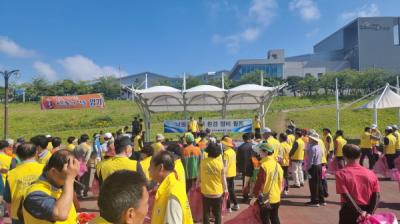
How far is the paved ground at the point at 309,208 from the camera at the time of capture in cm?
767

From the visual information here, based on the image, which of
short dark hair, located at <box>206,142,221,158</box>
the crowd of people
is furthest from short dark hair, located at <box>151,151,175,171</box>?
short dark hair, located at <box>206,142,221,158</box>

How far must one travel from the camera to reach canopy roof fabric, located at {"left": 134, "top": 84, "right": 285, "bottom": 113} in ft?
52.4

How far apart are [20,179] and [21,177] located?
0.03 metres

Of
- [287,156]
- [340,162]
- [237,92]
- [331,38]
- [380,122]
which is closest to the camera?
[287,156]

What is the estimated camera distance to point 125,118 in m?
41.1

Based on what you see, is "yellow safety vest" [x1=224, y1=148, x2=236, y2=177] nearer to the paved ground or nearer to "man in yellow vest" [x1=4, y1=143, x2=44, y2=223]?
the paved ground

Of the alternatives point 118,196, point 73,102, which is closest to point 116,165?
point 118,196

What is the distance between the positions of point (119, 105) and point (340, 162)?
43700 millimetres

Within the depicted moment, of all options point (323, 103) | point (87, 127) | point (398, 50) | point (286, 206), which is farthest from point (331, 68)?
point (286, 206)

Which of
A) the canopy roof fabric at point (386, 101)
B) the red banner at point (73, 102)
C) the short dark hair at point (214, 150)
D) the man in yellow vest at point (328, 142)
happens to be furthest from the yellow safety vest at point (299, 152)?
the red banner at point (73, 102)

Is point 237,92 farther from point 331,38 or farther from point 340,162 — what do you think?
point 331,38

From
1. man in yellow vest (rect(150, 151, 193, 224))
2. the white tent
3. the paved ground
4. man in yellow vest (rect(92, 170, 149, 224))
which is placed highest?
the white tent

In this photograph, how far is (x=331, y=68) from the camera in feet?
305

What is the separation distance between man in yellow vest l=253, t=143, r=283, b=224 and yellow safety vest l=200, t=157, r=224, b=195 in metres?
0.78
